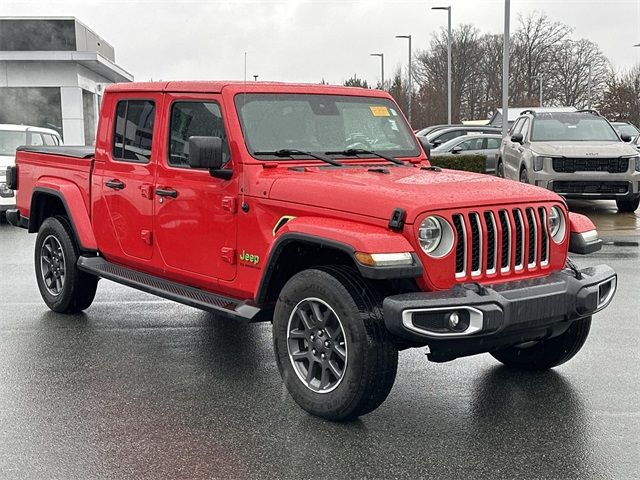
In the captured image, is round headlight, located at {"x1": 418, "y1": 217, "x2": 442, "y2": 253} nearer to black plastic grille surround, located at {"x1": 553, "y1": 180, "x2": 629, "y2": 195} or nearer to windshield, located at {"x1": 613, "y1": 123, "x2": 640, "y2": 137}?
black plastic grille surround, located at {"x1": 553, "y1": 180, "x2": 629, "y2": 195}

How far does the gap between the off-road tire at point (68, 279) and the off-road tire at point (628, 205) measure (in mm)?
10879

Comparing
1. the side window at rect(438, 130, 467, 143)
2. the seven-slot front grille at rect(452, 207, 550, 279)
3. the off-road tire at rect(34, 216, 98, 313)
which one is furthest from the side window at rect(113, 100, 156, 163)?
the side window at rect(438, 130, 467, 143)

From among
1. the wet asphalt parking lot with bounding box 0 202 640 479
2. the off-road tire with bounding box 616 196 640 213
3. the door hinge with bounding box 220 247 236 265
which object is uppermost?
the door hinge with bounding box 220 247 236 265

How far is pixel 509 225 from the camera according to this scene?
4762 millimetres

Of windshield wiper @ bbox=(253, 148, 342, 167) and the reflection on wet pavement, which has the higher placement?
windshield wiper @ bbox=(253, 148, 342, 167)

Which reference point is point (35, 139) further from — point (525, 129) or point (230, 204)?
point (230, 204)

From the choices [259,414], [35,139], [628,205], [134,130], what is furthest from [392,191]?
[35,139]

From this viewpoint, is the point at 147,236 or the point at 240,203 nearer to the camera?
the point at 240,203

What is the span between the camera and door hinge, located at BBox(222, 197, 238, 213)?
17.6 ft

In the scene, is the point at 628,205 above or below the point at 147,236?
below

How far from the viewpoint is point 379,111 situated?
630 centimetres

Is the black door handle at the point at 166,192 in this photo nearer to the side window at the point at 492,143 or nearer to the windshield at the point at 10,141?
the windshield at the point at 10,141

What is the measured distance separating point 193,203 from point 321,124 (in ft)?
3.32

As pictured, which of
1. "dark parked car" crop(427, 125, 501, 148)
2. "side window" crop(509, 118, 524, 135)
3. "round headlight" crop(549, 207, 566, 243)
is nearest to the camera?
"round headlight" crop(549, 207, 566, 243)
